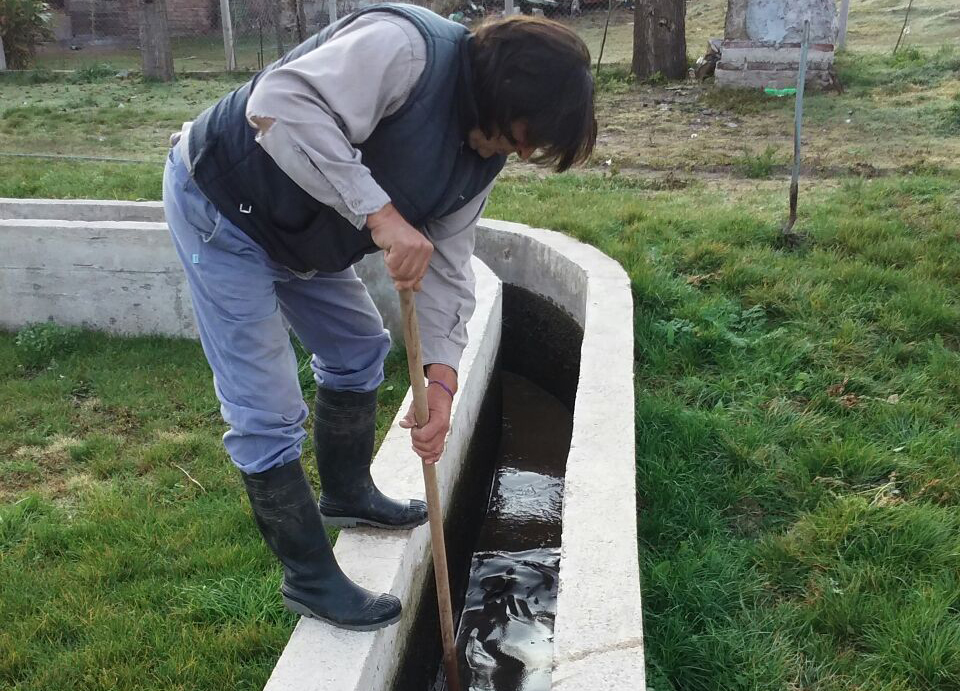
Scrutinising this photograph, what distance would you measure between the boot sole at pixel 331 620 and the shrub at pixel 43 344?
114 inches

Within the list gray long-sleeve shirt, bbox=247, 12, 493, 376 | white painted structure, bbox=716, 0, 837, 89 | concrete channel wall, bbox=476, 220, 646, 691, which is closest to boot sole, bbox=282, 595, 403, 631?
concrete channel wall, bbox=476, 220, 646, 691

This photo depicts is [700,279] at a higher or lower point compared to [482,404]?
higher

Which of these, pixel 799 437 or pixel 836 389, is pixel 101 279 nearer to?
pixel 799 437

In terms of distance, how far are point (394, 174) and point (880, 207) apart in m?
4.50

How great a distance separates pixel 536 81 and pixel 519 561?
2.21m

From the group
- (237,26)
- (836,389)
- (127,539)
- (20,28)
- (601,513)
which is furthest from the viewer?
(20,28)

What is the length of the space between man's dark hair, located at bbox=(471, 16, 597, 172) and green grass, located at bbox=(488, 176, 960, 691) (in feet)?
4.77

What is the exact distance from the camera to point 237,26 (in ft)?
52.3

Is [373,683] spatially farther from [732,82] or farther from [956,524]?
[732,82]

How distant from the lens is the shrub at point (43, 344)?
458 centimetres

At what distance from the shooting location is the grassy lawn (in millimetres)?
2424

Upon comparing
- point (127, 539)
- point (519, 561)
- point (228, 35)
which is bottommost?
point (519, 561)

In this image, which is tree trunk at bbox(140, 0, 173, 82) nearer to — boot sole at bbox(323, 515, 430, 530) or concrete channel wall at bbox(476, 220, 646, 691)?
concrete channel wall at bbox(476, 220, 646, 691)

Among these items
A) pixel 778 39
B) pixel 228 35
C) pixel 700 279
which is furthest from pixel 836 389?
pixel 228 35
